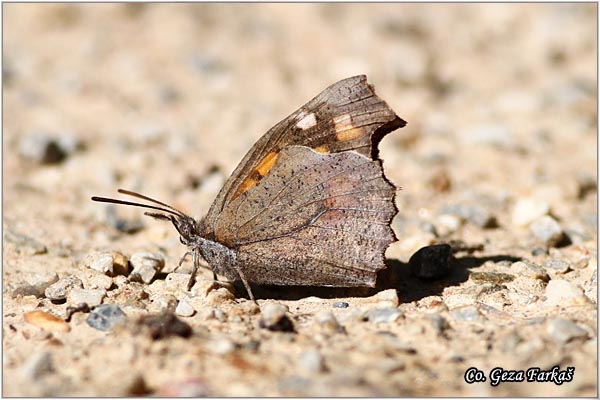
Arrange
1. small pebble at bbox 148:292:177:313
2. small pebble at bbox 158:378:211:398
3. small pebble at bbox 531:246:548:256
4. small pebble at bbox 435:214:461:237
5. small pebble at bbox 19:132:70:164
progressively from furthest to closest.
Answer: small pebble at bbox 19:132:70:164, small pebble at bbox 435:214:461:237, small pebble at bbox 531:246:548:256, small pebble at bbox 148:292:177:313, small pebble at bbox 158:378:211:398

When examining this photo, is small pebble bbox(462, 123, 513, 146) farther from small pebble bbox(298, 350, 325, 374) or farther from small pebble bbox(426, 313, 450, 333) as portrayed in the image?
small pebble bbox(298, 350, 325, 374)

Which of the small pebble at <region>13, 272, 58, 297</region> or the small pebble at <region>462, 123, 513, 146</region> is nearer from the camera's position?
the small pebble at <region>13, 272, 58, 297</region>

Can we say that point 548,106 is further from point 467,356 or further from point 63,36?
point 63,36

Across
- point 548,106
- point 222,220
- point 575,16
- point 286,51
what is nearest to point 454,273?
point 222,220

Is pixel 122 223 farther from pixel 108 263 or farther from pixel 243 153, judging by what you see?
pixel 243 153

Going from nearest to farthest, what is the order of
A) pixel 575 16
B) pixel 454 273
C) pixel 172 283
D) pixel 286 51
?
1. pixel 172 283
2. pixel 454 273
3. pixel 286 51
4. pixel 575 16

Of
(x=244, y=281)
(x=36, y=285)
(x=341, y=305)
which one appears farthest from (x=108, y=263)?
(x=341, y=305)

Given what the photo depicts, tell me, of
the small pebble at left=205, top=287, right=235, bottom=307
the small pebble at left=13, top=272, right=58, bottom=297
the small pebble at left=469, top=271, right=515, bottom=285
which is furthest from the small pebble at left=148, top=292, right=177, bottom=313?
the small pebble at left=469, top=271, right=515, bottom=285
